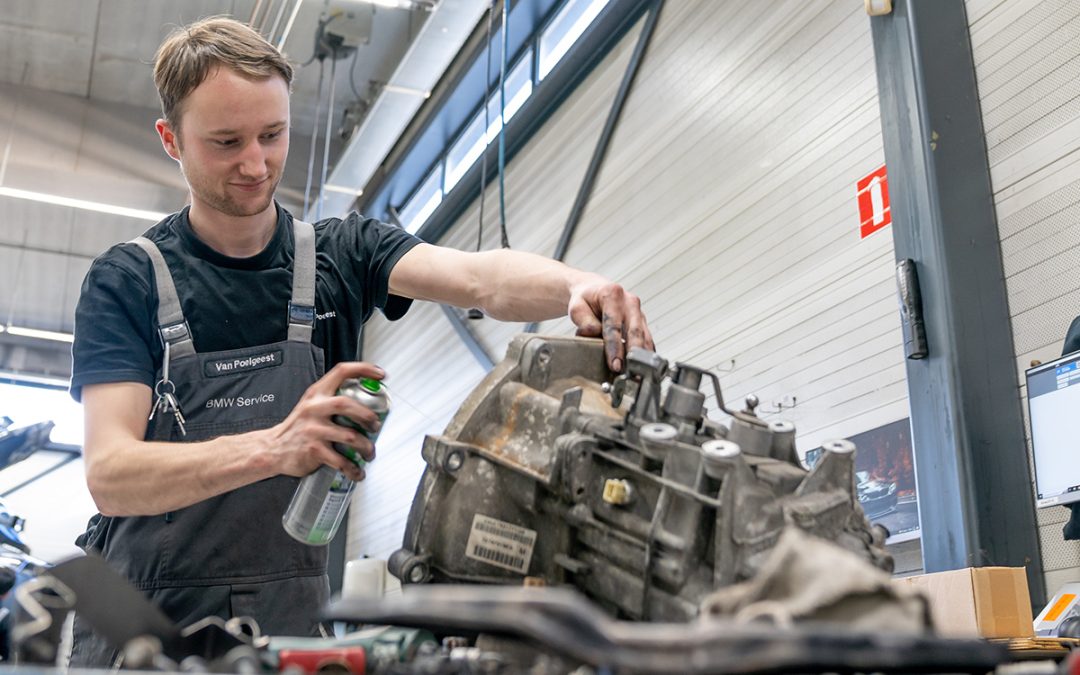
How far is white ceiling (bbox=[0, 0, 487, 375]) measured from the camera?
23.6 feet

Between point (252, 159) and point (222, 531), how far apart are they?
2.13 feet

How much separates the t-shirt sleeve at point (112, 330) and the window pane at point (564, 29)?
4.25m

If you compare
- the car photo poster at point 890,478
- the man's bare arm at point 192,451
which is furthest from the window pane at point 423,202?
the man's bare arm at point 192,451

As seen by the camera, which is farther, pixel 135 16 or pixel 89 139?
pixel 89 139

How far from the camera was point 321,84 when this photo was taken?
7.62 metres

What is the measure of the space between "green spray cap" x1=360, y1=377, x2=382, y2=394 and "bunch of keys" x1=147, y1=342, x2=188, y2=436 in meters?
0.55

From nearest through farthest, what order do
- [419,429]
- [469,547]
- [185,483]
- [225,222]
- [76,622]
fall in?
1. [469,547]
2. [185,483]
3. [76,622]
4. [225,222]
5. [419,429]

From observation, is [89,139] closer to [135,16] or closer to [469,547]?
[135,16]

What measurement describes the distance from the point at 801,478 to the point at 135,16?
7.16 meters

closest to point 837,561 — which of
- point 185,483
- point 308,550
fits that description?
point 185,483

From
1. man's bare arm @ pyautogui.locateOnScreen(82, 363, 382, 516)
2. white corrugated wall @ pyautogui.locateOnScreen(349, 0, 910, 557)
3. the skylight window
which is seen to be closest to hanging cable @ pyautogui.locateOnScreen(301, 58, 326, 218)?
the skylight window

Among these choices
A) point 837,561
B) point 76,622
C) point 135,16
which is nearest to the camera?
point 837,561

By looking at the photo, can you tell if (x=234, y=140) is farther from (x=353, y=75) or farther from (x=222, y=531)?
(x=353, y=75)

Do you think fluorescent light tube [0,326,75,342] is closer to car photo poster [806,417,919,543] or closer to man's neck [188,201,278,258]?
car photo poster [806,417,919,543]
